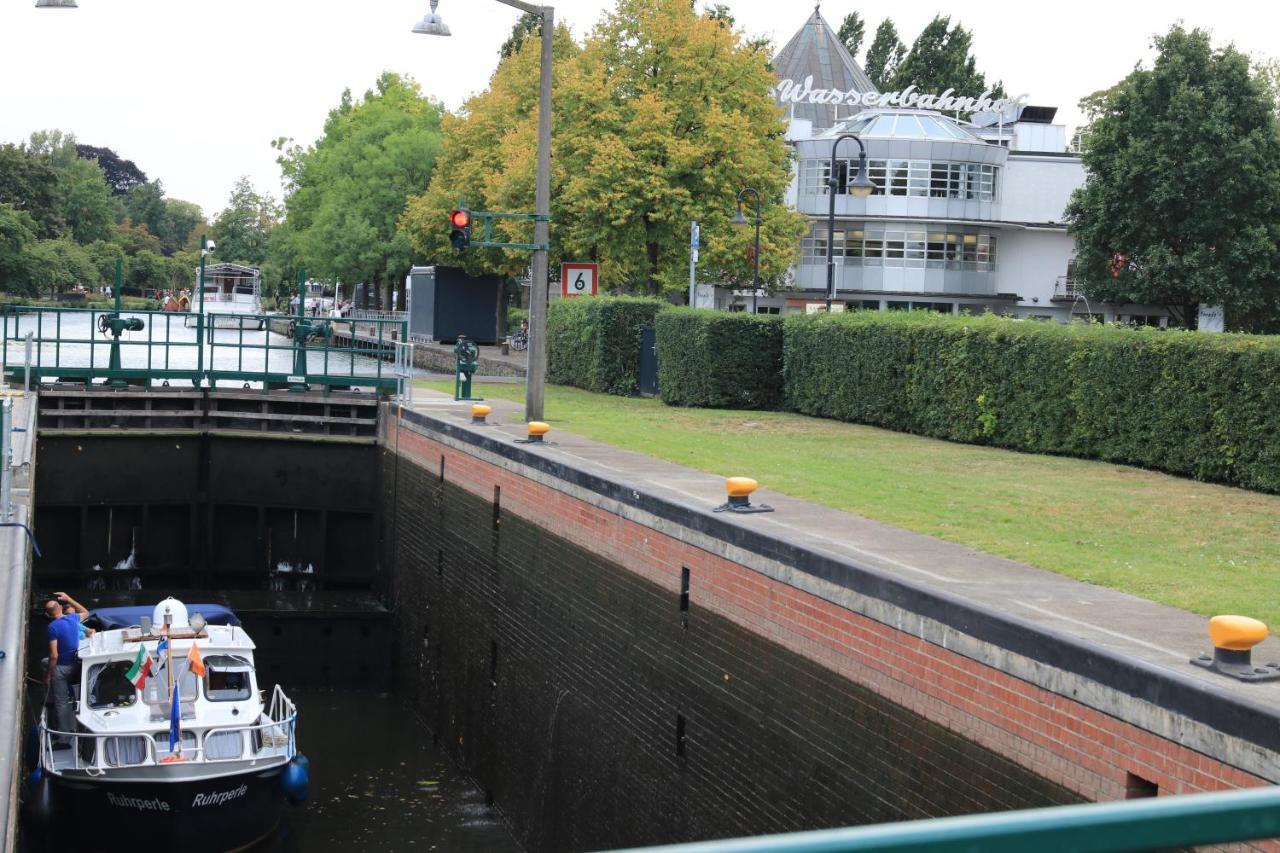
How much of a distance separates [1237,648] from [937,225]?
63282 millimetres

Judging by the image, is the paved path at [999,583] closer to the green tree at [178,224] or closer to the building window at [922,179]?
the building window at [922,179]

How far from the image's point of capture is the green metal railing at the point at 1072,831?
1619 mm

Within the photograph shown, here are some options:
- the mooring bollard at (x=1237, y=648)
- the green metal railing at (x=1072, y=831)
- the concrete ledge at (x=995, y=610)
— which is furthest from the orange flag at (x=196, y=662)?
the green metal railing at (x=1072, y=831)

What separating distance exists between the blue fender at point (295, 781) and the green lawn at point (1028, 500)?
563 centimetres

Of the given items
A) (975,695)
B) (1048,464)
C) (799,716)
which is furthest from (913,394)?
(975,695)

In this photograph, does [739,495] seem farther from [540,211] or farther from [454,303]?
[454,303]

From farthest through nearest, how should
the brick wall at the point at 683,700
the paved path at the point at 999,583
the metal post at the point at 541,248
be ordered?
1. the metal post at the point at 541,248
2. the paved path at the point at 999,583
3. the brick wall at the point at 683,700

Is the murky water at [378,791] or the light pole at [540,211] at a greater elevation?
the light pole at [540,211]

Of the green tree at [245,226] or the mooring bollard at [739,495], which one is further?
the green tree at [245,226]

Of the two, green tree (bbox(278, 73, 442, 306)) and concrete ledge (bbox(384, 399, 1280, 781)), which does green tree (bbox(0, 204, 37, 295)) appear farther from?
concrete ledge (bbox(384, 399, 1280, 781))

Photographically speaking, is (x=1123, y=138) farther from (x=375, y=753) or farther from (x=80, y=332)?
(x=375, y=753)

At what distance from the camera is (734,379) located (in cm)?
2750

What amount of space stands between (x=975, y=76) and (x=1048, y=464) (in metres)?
83.4

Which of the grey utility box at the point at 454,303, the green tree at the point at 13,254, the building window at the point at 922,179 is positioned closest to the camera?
the grey utility box at the point at 454,303
